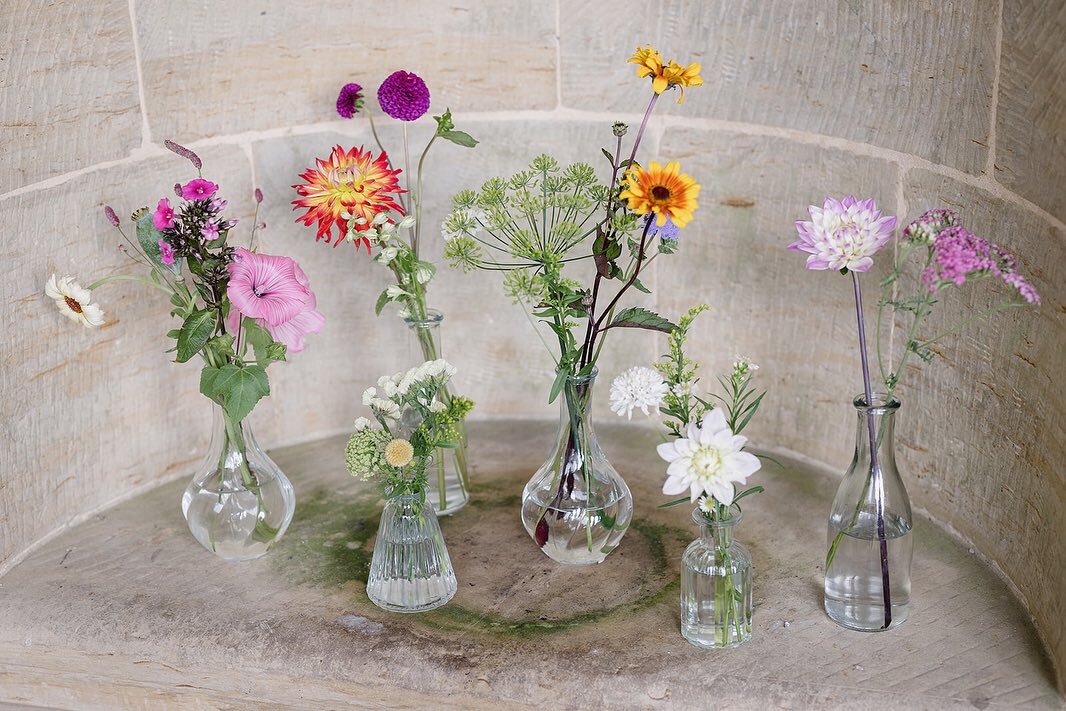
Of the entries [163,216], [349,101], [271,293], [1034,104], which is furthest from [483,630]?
[1034,104]

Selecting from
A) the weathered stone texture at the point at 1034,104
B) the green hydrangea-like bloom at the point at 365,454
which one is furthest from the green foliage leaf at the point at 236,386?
the weathered stone texture at the point at 1034,104

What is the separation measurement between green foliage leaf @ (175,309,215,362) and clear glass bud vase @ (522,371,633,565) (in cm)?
41

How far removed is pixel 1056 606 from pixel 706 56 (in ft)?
2.64

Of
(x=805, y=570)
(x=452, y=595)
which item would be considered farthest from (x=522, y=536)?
(x=805, y=570)

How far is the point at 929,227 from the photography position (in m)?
1.06

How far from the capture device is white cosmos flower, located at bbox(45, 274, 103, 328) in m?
1.27

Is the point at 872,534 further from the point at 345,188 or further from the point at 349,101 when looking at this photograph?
the point at 349,101

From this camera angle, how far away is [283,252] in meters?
1.61

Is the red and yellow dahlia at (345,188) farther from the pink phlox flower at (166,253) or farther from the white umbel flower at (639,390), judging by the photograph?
the white umbel flower at (639,390)

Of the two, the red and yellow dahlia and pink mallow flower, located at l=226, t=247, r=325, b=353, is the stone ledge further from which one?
the red and yellow dahlia

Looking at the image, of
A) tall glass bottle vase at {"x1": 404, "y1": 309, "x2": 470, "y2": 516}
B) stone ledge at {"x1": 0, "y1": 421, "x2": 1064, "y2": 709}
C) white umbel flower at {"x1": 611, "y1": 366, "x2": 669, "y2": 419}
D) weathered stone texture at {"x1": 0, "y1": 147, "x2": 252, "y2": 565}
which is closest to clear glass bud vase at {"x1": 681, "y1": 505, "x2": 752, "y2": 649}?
stone ledge at {"x1": 0, "y1": 421, "x2": 1064, "y2": 709}

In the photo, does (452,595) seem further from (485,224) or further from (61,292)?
(61,292)

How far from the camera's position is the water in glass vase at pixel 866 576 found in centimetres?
117

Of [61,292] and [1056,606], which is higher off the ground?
[61,292]
